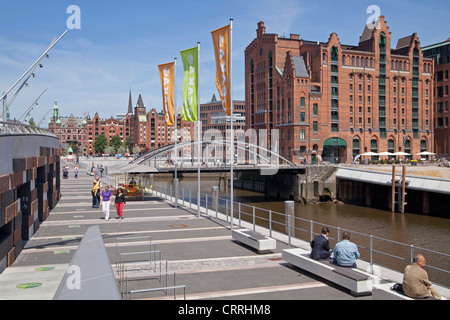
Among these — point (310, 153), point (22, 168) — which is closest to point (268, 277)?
point (22, 168)

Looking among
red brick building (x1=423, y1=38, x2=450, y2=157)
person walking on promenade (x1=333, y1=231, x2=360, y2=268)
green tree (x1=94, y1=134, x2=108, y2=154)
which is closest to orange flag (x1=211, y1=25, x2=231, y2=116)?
person walking on promenade (x1=333, y1=231, x2=360, y2=268)

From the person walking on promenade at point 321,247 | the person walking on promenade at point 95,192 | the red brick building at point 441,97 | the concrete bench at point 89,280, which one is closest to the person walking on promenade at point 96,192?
the person walking on promenade at point 95,192

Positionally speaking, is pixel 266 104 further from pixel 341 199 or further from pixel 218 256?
pixel 218 256

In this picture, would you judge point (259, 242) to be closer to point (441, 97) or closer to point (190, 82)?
Result: point (190, 82)

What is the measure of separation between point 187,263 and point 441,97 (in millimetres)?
81930

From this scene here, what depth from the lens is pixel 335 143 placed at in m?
72.4

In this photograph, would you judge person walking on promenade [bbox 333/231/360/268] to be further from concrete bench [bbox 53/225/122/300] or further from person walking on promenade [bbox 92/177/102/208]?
person walking on promenade [bbox 92/177/102/208]

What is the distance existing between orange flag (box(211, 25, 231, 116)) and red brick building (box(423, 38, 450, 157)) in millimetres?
72543

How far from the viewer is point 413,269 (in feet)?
25.5

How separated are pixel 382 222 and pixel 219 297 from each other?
31867 mm

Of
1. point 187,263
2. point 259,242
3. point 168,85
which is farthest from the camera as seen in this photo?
point 168,85

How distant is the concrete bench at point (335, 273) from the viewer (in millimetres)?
9359

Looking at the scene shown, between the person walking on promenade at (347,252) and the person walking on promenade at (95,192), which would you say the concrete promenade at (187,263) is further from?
the person walking on promenade at (95,192)

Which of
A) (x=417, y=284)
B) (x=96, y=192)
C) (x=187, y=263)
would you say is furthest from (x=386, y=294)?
(x=96, y=192)
